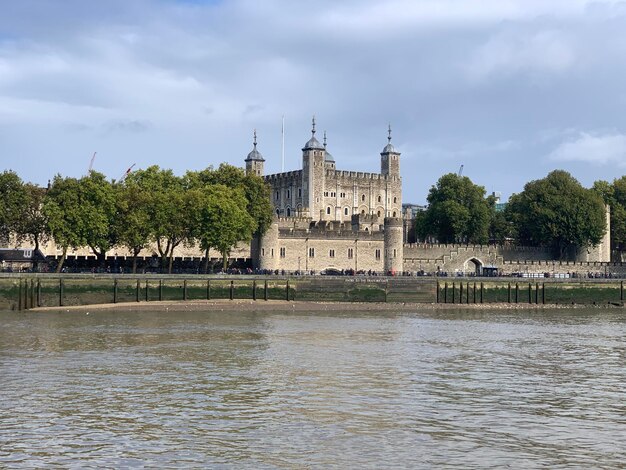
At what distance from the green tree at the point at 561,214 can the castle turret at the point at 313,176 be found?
2431 cm

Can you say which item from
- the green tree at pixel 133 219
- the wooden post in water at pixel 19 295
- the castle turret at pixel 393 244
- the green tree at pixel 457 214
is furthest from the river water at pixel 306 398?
the green tree at pixel 457 214

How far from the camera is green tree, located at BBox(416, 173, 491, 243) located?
10375 cm

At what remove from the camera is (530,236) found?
104 metres

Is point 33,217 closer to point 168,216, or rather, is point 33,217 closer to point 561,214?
point 168,216

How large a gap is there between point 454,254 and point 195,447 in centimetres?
7215

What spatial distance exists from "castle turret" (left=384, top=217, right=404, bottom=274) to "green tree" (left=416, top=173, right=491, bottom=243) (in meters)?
15.0

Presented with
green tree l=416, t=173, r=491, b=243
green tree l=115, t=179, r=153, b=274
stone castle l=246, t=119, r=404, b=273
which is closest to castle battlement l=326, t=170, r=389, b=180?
stone castle l=246, t=119, r=404, b=273

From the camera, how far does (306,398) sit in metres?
30.4

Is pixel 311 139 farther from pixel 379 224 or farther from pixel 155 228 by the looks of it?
pixel 155 228

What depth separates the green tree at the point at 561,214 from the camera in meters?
99.9

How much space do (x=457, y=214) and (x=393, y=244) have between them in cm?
1590

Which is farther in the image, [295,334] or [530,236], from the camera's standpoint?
[530,236]

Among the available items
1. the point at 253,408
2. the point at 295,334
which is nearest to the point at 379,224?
the point at 295,334

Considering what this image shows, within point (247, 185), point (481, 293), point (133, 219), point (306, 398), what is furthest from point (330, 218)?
point (306, 398)
